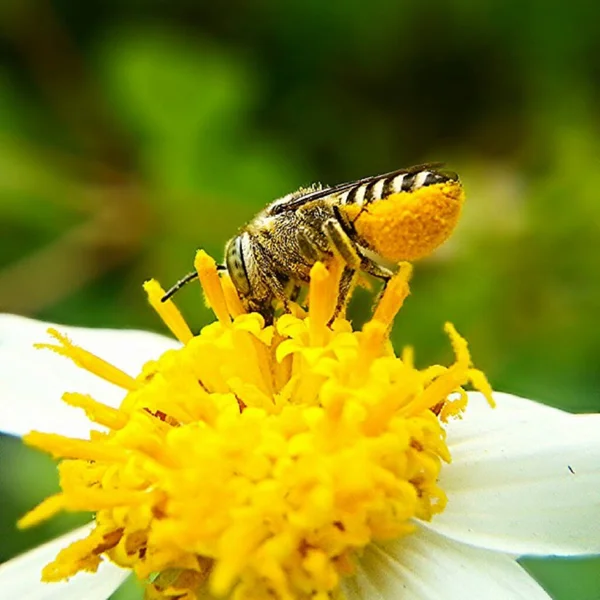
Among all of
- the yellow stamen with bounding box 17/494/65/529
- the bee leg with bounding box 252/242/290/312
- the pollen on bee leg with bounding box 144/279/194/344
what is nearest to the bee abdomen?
the bee leg with bounding box 252/242/290/312

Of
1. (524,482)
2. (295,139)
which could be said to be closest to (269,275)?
(524,482)

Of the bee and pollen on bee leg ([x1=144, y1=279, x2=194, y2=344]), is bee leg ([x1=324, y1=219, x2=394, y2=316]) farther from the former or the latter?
pollen on bee leg ([x1=144, y1=279, x2=194, y2=344])

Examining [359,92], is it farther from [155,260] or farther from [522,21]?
[155,260]

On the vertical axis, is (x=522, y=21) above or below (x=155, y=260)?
above

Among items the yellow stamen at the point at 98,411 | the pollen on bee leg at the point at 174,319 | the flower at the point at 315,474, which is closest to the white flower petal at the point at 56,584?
the flower at the point at 315,474

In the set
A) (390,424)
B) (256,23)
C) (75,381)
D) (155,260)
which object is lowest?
(390,424)

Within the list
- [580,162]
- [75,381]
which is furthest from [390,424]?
[580,162]

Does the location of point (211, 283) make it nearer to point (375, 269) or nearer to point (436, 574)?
point (375, 269)
